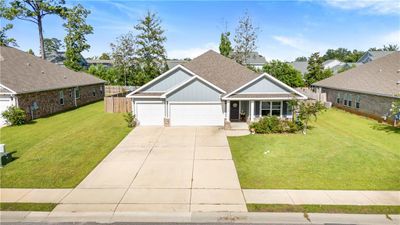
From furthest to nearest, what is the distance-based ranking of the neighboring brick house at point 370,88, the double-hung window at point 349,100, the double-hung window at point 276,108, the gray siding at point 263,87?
1. the double-hung window at point 349,100
2. the neighboring brick house at point 370,88
3. the double-hung window at point 276,108
4. the gray siding at point 263,87

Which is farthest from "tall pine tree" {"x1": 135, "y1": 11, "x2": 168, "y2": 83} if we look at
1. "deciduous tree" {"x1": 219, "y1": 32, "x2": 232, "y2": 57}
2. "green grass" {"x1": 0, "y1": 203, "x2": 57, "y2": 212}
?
"green grass" {"x1": 0, "y1": 203, "x2": 57, "y2": 212}

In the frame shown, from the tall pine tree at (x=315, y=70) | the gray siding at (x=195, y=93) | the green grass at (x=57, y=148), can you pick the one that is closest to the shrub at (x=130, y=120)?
the green grass at (x=57, y=148)

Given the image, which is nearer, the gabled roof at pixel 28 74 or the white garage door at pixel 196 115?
the white garage door at pixel 196 115

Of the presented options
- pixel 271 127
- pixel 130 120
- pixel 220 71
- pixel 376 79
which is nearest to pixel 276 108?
pixel 271 127

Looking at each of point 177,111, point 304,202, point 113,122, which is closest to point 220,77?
point 177,111

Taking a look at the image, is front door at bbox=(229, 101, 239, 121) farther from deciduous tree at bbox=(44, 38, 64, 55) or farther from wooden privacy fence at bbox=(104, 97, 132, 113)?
deciduous tree at bbox=(44, 38, 64, 55)

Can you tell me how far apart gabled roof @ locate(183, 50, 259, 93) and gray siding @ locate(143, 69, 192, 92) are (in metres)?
2.35

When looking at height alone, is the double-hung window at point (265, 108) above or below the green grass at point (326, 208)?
above

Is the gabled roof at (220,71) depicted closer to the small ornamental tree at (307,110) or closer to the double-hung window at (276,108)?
the double-hung window at (276,108)

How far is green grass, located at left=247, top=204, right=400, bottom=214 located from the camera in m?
8.34

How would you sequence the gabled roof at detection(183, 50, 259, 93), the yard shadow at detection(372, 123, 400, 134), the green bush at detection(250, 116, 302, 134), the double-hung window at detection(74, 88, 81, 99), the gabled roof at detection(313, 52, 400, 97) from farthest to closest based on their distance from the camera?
the double-hung window at detection(74, 88, 81, 99), the gabled roof at detection(183, 50, 259, 93), the gabled roof at detection(313, 52, 400, 97), the yard shadow at detection(372, 123, 400, 134), the green bush at detection(250, 116, 302, 134)

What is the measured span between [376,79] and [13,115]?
33.0 m

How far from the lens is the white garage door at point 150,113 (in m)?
21.9

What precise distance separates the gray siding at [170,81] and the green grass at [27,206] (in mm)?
14721
